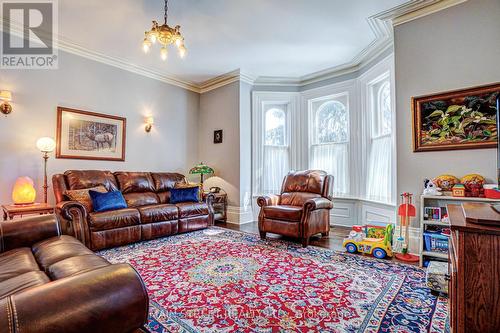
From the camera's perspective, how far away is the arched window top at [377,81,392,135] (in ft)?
12.5

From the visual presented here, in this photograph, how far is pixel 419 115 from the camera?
9.65 feet

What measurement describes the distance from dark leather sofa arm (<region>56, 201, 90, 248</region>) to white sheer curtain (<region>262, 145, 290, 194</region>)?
319cm

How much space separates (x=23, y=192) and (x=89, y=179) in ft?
2.40

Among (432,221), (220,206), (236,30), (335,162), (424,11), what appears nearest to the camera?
(432,221)

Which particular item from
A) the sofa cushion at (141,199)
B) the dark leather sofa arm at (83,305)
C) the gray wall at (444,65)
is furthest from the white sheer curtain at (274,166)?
the dark leather sofa arm at (83,305)

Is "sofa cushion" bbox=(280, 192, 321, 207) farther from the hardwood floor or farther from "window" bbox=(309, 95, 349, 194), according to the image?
"window" bbox=(309, 95, 349, 194)

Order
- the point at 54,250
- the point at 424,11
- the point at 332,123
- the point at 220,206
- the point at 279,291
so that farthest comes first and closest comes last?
the point at 220,206, the point at 332,123, the point at 424,11, the point at 279,291, the point at 54,250

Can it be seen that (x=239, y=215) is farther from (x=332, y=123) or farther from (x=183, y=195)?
(x=332, y=123)

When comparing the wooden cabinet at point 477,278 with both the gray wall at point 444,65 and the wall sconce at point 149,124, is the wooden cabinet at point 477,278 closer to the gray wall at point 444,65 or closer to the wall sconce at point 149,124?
the gray wall at point 444,65

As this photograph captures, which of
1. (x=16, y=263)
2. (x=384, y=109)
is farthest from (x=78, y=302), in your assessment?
(x=384, y=109)

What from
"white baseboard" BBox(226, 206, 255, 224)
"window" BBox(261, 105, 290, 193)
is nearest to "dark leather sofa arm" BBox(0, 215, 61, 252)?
"white baseboard" BBox(226, 206, 255, 224)

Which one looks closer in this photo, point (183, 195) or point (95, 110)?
point (95, 110)

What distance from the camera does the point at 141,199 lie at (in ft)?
13.0

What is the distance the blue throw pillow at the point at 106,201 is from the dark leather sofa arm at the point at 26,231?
1.24 meters
